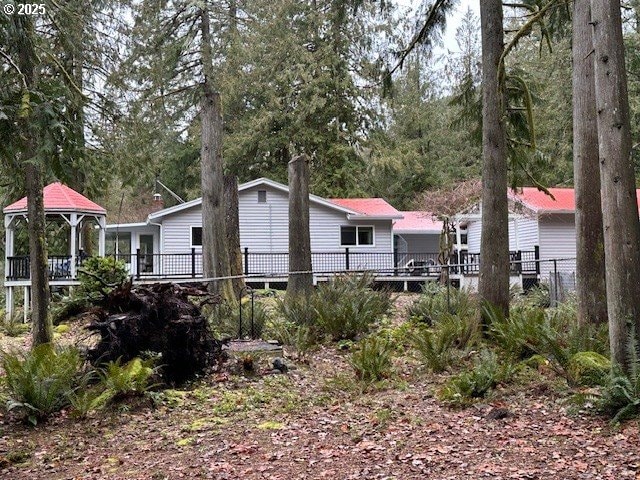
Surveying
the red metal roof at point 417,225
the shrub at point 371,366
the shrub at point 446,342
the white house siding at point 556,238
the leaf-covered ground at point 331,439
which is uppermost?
the red metal roof at point 417,225

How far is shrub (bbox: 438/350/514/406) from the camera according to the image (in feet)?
19.5

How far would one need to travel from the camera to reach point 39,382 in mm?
6160

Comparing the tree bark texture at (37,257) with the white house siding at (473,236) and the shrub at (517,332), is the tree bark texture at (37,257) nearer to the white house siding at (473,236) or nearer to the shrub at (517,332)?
the shrub at (517,332)

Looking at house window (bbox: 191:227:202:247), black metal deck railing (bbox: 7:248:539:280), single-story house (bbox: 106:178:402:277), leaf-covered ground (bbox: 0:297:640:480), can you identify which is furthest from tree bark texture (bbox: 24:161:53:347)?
house window (bbox: 191:227:202:247)

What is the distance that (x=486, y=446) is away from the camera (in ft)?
15.4

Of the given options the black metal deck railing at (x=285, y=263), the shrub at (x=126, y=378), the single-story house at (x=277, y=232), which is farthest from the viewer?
the single-story house at (x=277, y=232)

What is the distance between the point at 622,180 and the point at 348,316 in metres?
5.67

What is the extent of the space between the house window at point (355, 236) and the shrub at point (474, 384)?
19.1 meters

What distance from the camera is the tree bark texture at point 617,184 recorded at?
17.0 feet

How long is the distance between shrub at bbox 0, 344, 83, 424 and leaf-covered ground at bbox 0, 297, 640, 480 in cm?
18

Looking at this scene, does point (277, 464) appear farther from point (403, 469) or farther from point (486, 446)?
point (486, 446)

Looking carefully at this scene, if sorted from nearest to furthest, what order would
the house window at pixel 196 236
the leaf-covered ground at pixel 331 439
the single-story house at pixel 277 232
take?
the leaf-covered ground at pixel 331 439 < the single-story house at pixel 277 232 < the house window at pixel 196 236

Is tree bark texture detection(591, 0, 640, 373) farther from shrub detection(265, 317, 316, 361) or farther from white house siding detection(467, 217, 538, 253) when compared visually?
white house siding detection(467, 217, 538, 253)

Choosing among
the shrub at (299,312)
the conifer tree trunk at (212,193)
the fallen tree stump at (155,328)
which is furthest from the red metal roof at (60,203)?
the fallen tree stump at (155,328)
